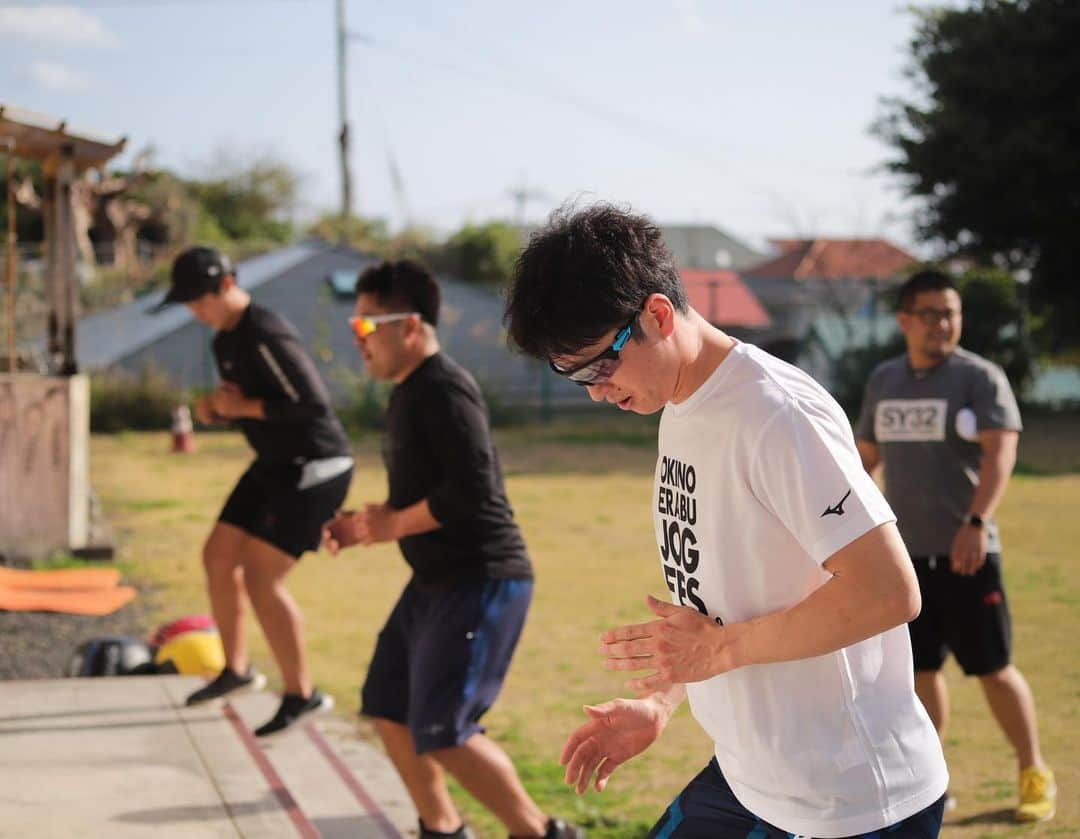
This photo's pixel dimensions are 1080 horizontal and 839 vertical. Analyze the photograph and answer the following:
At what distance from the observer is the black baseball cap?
19.1 ft

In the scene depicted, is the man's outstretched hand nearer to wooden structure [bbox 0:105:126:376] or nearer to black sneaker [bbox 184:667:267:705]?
black sneaker [bbox 184:667:267:705]

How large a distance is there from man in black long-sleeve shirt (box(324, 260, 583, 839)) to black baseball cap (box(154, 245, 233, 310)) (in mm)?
1605

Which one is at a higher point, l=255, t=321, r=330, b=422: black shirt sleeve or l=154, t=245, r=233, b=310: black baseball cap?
l=154, t=245, r=233, b=310: black baseball cap

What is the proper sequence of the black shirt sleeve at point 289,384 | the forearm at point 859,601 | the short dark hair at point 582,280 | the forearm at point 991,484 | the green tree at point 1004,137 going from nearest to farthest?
the forearm at point 859,601 < the short dark hair at point 582,280 < the forearm at point 991,484 < the black shirt sleeve at point 289,384 < the green tree at point 1004,137

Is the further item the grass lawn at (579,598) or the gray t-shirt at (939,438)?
the grass lawn at (579,598)

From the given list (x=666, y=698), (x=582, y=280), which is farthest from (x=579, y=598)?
(x=582, y=280)

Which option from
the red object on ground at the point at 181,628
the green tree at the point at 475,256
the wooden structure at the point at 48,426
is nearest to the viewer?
the red object on ground at the point at 181,628

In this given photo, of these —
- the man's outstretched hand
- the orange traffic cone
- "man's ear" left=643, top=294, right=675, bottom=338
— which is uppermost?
"man's ear" left=643, top=294, right=675, bottom=338

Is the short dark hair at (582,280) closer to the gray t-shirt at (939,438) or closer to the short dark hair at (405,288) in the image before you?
the short dark hair at (405,288)

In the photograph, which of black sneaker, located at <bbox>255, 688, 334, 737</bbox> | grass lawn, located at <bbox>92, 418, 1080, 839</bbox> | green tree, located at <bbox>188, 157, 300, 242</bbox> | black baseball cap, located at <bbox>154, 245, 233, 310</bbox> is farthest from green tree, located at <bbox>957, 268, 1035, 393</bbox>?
green tree, located at <bbox>188, 157, 300, 242</bbox>

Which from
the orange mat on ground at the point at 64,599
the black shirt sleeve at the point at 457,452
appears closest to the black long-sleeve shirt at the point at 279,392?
the black shirt sleeve at the point at 457,452

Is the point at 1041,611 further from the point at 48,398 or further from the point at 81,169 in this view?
the point at 81,169

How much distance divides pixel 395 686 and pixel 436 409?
96 cm

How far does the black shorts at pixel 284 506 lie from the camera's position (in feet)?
18.5
